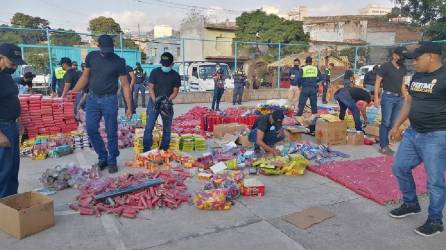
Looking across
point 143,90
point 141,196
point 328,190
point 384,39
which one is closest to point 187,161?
point 141,196

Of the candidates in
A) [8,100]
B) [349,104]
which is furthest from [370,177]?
[8,100]

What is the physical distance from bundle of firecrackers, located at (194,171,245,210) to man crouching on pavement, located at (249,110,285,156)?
119cm

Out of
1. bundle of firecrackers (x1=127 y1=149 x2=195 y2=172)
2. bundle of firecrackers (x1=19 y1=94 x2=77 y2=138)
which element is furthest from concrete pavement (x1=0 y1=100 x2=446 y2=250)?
bundle of firecrackers (x1=19 y1=94 x2=77 y2=138)

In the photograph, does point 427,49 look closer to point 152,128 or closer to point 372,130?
point 152,128

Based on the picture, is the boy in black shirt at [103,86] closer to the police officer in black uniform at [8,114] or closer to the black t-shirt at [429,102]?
the police officer in black uniform at [8,114]

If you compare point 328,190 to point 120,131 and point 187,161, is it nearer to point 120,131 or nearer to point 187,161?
point 187,161

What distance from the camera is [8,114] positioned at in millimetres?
4180

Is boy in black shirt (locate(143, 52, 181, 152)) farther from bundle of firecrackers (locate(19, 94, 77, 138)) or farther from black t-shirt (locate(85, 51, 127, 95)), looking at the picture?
bundle of firecrackers (locate(19, 94, 77, 138))

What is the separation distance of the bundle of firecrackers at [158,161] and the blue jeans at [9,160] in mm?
2328

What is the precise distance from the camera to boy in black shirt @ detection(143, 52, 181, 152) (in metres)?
6.87

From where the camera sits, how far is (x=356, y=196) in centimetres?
532

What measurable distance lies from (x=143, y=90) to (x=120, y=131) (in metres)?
7.12

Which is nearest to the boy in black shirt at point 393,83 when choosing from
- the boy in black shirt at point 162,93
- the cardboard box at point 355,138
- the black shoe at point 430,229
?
the cardboard box at point 355,138

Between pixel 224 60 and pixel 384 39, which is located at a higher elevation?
pixel 384 39
